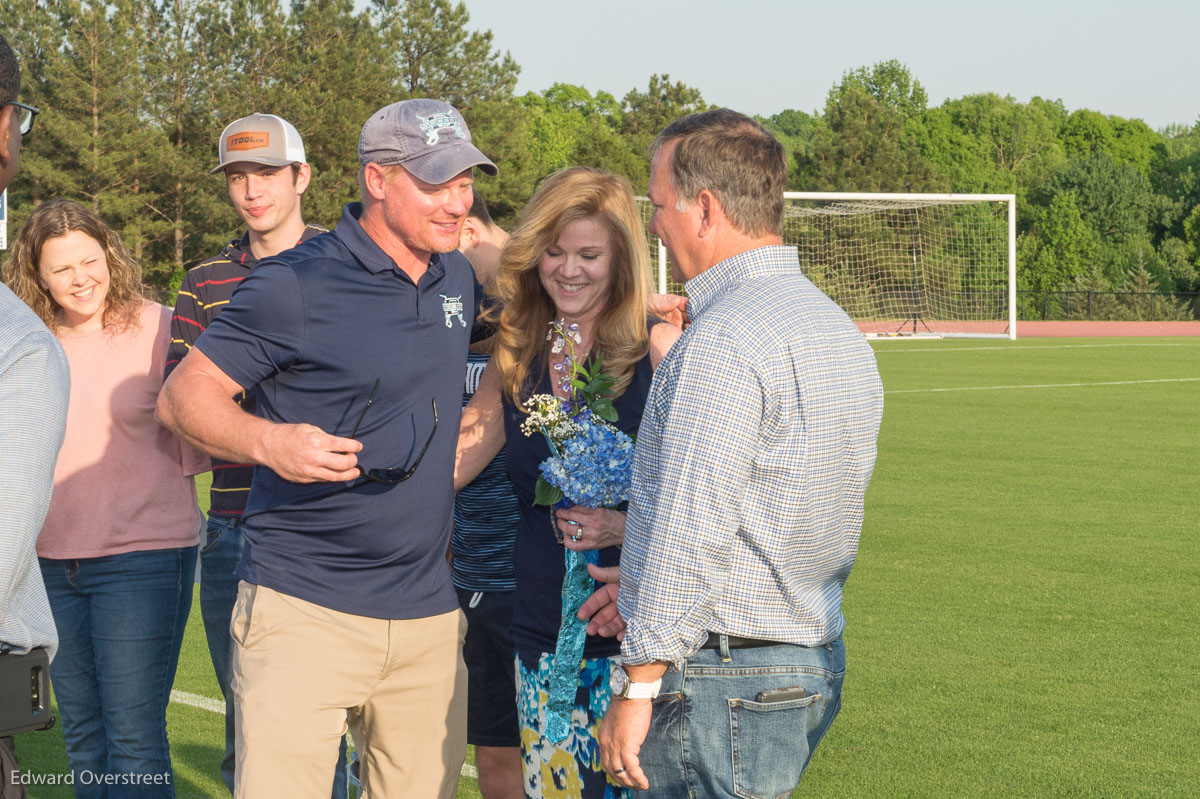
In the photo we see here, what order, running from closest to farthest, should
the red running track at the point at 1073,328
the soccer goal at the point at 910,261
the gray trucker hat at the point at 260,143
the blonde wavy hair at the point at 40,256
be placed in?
the blonde wavy hair at the point at 40,256
the gray trucker hat at the point at 260,143
the soccer goal at the point at 910,261
the red running track at the point at 1073,328

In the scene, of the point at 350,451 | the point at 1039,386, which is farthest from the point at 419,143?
the point at 1039,386

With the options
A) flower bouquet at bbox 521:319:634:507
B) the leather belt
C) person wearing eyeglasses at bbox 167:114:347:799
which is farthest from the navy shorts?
the leather belt

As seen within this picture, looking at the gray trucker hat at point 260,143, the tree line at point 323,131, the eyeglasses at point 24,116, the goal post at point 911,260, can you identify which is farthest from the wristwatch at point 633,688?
the tree line at point 323,131

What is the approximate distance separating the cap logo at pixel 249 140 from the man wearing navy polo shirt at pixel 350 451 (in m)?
1.46

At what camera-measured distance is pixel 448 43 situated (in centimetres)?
6038

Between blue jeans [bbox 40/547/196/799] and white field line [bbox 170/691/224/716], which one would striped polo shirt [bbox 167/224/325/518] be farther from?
white field line [bbox 170/691/224/716]

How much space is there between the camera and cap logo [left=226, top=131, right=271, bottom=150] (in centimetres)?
467

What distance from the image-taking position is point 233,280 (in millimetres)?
4453

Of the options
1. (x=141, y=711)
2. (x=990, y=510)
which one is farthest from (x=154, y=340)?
(x=990, y=510)

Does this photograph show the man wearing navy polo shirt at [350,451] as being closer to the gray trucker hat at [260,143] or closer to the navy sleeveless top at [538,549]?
the navy sleeveless top at [538,549]

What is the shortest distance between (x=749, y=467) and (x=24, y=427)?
1.39m

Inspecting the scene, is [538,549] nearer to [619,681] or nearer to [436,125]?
[619,681]

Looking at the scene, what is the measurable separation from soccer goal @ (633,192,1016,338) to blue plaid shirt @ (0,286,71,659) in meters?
29.7

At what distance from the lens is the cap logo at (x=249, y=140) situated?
15.3 ft
